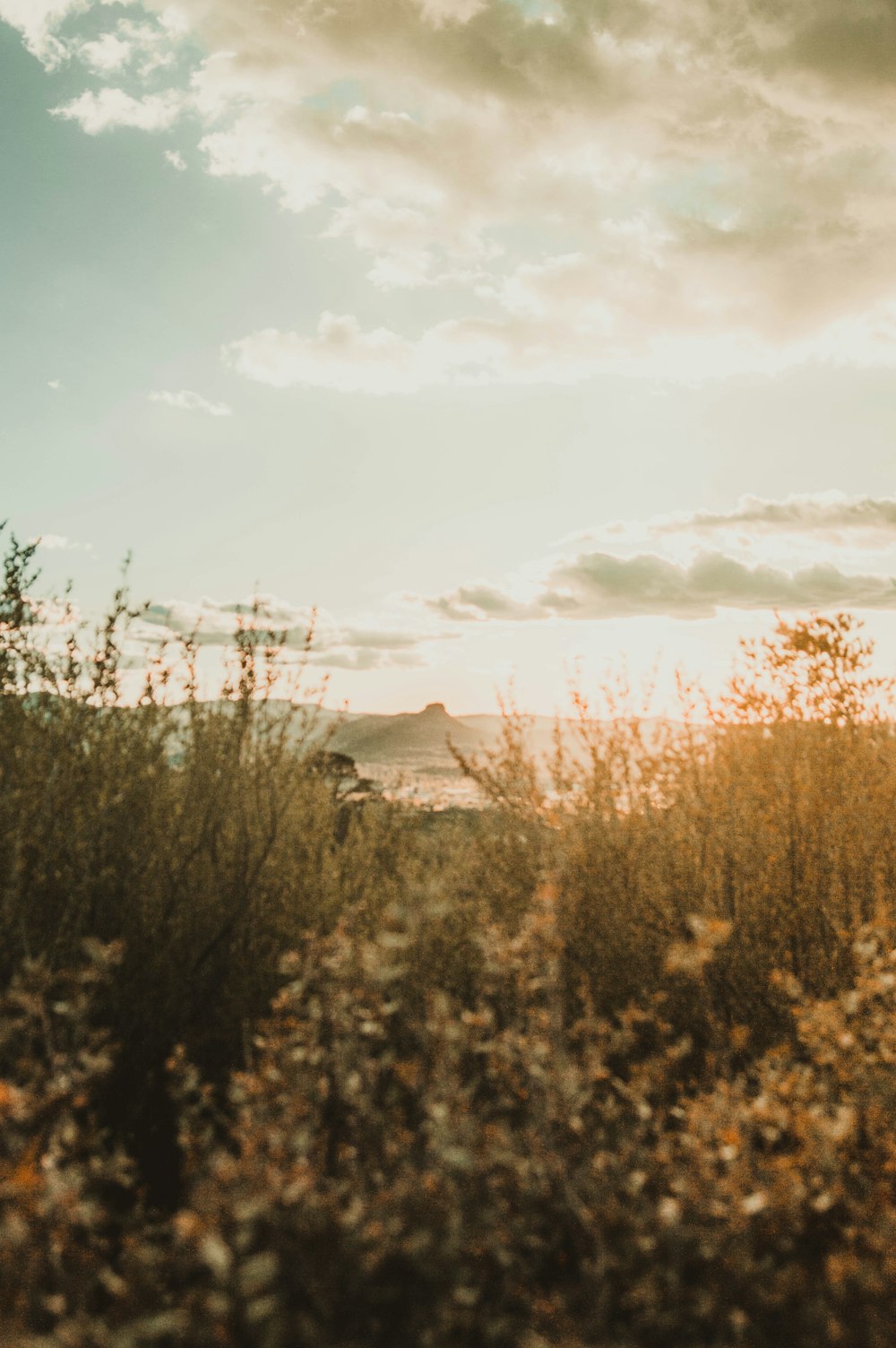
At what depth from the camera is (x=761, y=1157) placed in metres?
2.43

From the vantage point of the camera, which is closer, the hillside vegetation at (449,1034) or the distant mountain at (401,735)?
the hillside vegetation at (449,1034)

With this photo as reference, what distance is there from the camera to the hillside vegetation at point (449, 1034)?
1.78 m

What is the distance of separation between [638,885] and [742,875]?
0.51 m

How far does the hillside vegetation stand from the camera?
178 centimetres

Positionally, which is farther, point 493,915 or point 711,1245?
point 493,915

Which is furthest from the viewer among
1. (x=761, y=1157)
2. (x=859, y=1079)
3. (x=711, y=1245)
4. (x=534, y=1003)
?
(x=534, y=1003)

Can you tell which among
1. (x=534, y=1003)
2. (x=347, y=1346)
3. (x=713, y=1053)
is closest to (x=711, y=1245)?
(x=347, y=1346)

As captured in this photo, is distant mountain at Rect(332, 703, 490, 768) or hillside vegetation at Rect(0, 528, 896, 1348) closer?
hillside vegetation at Rect(0, 528, 896, 1348)

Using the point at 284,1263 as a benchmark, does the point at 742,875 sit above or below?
above

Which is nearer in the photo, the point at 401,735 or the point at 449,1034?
the point at 449,1034

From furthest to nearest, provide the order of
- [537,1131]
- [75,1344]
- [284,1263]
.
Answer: [537,1131] → [284,1263] → [75,1344]

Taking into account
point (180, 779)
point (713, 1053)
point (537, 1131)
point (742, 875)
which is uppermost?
point (180, 779)

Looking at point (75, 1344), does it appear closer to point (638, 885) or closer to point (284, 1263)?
point (284, 1263)

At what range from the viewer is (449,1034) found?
1.97 meters
